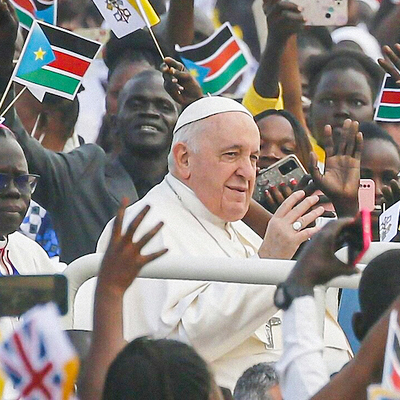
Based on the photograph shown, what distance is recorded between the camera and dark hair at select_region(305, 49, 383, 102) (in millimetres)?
8055

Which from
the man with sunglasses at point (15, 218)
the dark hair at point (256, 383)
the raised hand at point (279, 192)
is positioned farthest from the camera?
the raised hand at point (279, 192)

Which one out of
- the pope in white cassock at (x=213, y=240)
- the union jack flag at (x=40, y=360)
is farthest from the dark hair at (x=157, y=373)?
the pope in white cassock at (x=213, y=240)

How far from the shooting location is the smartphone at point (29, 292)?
3.53m

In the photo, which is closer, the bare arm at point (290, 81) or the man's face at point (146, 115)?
the man's face at point (146, 115)

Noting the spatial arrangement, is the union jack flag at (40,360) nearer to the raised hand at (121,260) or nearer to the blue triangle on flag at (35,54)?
the raised hand at (121,260)

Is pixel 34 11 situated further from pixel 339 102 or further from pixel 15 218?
pixel 15 218

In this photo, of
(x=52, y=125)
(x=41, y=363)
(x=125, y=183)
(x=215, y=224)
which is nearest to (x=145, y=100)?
(x=125, y=183)

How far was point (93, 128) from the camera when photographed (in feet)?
26.0

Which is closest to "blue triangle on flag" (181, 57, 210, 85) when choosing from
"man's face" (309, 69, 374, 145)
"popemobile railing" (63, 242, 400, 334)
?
"man's face" (309, 69, 374, 145)

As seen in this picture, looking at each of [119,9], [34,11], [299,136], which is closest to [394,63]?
[299,136]

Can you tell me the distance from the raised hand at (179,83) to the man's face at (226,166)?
0.68 m

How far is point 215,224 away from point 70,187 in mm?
1194

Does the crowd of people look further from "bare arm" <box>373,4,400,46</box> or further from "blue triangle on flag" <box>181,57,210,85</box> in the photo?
"blue triangle on flag" <box>181,57,210,85</box>

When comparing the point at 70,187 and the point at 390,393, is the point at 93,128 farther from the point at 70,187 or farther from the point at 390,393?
the point at 390,393
